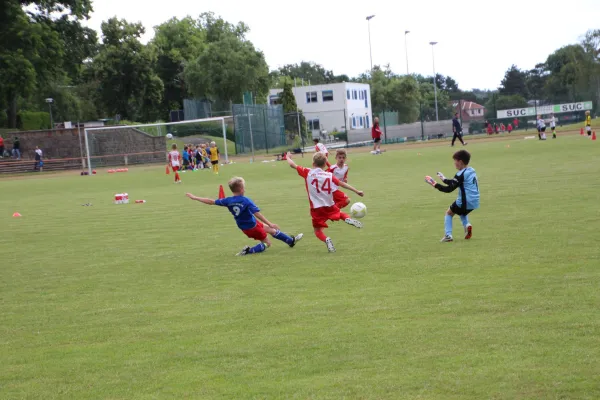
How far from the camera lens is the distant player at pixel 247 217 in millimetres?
12039

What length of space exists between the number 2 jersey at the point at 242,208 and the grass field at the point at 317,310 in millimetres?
619

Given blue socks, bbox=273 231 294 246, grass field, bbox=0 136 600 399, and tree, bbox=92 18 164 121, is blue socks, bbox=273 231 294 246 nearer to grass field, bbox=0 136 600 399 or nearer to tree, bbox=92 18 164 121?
grass field, bbox=0 136 600 399

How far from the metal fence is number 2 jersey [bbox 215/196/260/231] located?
134 ft

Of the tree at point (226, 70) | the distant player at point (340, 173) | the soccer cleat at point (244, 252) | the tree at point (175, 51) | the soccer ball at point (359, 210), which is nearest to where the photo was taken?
the soccer cleat at point (244, 252)

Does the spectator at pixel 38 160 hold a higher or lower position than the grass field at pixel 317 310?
higher

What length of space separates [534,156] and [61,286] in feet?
84.7

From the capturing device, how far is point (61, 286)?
1034cm

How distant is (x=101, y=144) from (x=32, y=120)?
629 inches

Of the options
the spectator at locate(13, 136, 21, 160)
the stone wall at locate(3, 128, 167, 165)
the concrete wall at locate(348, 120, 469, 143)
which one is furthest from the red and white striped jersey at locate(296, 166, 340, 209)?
the concrete wall at locate(348, 120, 469, 143)

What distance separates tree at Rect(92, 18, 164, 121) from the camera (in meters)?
78.2

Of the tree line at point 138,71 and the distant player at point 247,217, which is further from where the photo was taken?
→ the tree line at point 138,71

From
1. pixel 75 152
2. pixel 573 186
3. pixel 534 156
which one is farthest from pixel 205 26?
pixel 573 186

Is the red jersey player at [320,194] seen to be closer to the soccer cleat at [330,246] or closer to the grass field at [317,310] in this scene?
the soccer cleat at [330,246]

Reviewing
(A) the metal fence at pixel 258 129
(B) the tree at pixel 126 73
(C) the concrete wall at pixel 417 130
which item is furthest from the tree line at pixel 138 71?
(A) the metal fence at pixel 258 129
